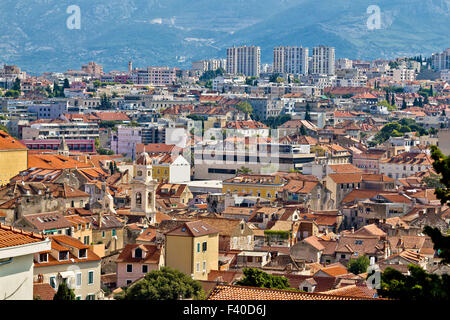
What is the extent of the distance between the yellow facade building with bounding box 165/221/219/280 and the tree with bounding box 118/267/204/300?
8.51 ft

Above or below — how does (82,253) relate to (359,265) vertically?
above

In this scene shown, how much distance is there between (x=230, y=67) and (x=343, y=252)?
136 m

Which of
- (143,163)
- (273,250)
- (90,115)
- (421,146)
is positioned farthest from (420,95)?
(273,250)

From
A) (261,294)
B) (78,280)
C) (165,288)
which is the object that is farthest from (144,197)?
(261,294)

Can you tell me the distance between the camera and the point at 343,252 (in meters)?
27.9

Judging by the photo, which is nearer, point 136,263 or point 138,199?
point 136,263

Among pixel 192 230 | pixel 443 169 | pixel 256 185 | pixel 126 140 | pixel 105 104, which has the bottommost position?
pixel 256 185

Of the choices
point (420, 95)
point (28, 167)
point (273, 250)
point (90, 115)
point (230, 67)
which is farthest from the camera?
point (230, 67)

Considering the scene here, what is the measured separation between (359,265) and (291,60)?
451ft

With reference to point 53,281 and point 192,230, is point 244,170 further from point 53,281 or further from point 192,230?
point 53,281

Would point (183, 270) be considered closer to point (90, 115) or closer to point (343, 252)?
point (343, 252)

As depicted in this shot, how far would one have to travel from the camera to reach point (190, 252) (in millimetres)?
22891

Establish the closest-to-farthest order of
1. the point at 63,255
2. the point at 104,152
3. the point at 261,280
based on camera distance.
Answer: the point at 261,280 → the point at 63,255 → the point at 104,152

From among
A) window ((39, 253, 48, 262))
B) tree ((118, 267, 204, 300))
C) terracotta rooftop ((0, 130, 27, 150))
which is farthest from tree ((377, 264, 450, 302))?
terracotta rooftop ((0, 130, 27, 150))
